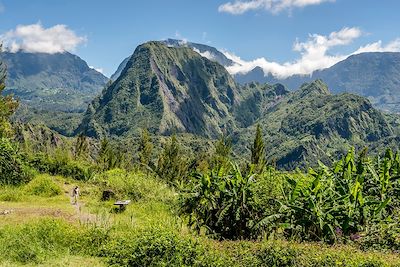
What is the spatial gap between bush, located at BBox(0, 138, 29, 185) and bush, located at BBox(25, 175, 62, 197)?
70cm

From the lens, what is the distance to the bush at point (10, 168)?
21.7m

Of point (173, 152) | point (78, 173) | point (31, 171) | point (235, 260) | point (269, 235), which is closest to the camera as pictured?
point (235, 260)

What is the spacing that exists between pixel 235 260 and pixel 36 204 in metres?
12.5

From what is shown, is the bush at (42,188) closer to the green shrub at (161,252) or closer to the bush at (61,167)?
the bush at (61,167)

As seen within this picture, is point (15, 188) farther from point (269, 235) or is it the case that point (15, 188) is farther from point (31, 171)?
point (269, 235)

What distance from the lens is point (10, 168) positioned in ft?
71.7

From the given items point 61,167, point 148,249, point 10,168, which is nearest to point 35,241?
point 148,249

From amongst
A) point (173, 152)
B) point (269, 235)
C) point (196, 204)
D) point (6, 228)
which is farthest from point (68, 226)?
point (173, 152)

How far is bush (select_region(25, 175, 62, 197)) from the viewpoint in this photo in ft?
68.8

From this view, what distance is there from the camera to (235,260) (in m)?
9.21

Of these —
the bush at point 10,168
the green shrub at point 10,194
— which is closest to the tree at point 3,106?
the bush at point 10,168

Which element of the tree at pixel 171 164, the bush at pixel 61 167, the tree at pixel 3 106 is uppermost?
the tree at pixel 3 106

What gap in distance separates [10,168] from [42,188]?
2.15m

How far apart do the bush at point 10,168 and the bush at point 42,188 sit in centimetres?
70
